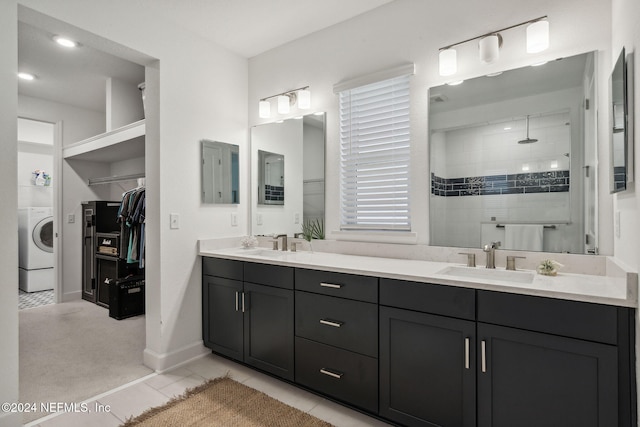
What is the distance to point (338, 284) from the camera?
6.35ft

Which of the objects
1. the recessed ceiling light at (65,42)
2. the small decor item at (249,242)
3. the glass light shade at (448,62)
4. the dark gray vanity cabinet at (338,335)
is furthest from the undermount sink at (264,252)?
the recessed ceiling light at (65,42)

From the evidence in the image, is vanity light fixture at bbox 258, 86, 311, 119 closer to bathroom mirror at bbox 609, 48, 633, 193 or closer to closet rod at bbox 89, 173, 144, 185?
bathroom mirror at bbox 609, 48, 633, 193

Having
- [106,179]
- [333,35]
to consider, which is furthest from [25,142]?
[333,35]

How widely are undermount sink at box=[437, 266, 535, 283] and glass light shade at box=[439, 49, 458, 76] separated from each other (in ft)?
3.95

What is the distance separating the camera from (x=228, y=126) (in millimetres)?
3023

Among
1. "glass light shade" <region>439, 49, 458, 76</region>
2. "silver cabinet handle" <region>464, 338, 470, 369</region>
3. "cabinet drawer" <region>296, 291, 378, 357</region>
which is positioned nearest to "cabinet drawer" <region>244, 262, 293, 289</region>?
"cabinet drawer" <region>296, 291, 378, 357</region>

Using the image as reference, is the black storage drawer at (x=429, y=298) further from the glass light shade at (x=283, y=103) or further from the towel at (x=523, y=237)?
the glass light shade at (x=283, y=103)

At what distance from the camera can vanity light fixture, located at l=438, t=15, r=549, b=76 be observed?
1.76 metres

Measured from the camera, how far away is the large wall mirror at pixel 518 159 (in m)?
1.75

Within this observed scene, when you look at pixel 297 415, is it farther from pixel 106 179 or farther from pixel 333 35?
pixel 106 179

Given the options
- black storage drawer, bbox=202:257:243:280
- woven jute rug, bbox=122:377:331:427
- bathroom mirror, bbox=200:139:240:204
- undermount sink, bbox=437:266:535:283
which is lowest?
woven jute rug, bbox=122:377:331:427

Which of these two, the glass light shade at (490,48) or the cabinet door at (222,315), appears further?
the cabinet door at (222,315)

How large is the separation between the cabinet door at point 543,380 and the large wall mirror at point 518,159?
0.65m

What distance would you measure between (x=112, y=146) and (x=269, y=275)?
2.62 meters
